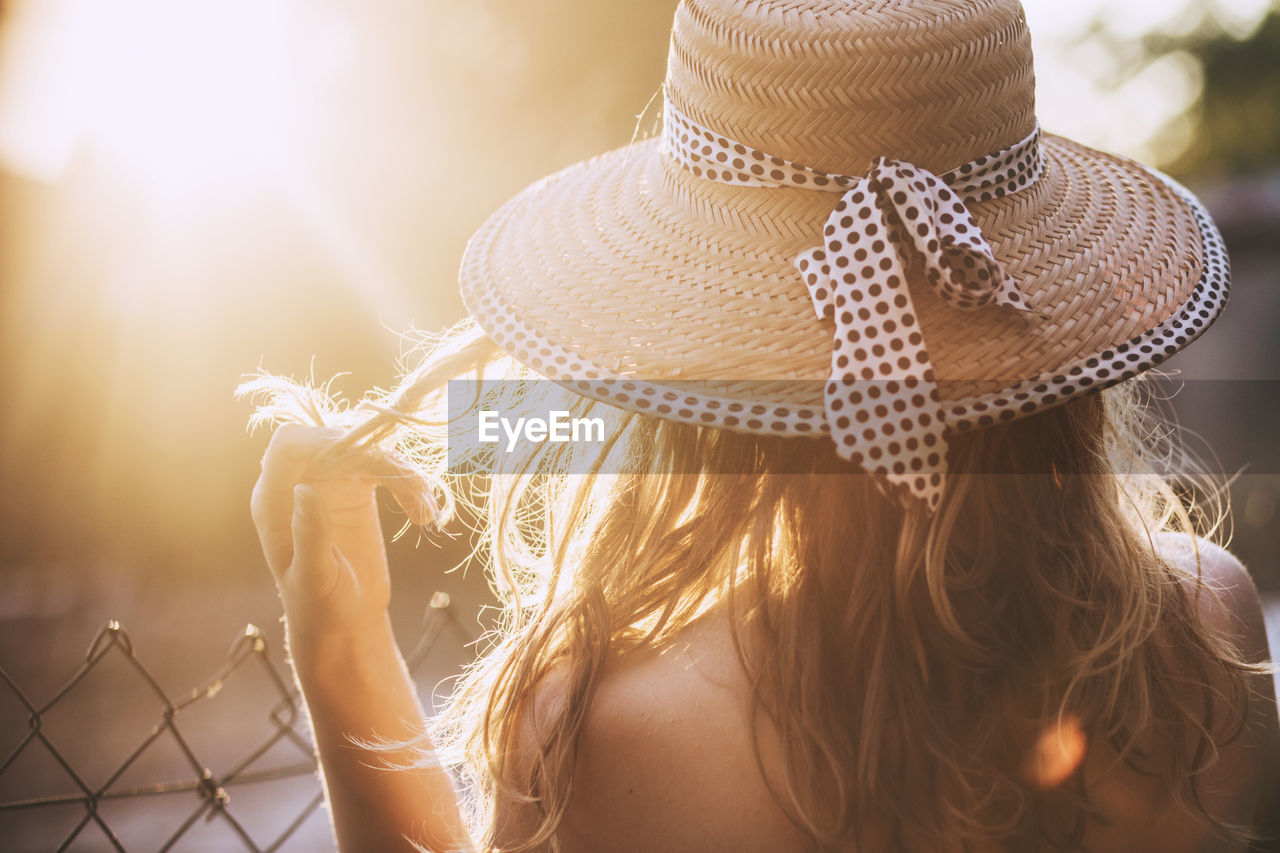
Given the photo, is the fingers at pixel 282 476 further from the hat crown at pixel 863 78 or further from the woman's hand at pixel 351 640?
the hat crown at pixel 863 78

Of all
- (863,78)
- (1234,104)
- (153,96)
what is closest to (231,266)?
(153,96)

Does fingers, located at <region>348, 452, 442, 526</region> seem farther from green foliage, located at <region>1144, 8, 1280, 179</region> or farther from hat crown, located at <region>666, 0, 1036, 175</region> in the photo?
green foliage, located at <region>1144, 8, 1280, 179</region>

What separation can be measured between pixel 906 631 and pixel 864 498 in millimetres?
174

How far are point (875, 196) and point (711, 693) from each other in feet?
2.11

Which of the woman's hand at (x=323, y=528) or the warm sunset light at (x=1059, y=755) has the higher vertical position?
the woman's hand at (x=323, y=528)

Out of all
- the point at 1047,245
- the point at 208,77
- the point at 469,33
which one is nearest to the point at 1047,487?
the point at 1047,245

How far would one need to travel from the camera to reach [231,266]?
6.69 metres

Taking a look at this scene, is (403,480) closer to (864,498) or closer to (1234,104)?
(864,498)

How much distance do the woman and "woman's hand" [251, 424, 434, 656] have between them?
0.38 metres

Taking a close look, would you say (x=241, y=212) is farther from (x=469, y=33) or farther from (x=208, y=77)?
(x=469, y=33)

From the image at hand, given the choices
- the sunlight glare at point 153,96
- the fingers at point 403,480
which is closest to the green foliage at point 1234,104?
the sunlight glare at point 153,96

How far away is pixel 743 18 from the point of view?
119 cm

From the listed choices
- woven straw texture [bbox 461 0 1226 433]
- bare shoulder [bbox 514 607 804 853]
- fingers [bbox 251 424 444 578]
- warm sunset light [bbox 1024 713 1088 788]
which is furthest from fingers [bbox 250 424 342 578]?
warm sunset light [bbox 1024 713 1088 788]

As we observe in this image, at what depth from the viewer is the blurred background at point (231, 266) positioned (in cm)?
601
